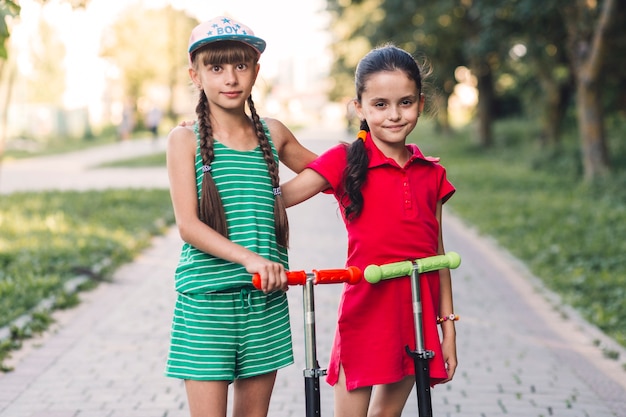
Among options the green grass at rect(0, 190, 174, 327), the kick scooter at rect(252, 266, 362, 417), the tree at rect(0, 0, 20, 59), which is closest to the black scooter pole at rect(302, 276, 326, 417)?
the kick scooter at rect(252, 266, 362, 417)

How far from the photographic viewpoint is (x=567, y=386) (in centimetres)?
580

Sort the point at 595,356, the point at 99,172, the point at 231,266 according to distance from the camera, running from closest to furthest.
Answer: the point at 231,266, the point at 595,356, the point at 99,172

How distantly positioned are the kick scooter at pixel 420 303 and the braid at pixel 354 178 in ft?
0.77

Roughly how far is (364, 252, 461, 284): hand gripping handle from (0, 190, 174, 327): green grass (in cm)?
493

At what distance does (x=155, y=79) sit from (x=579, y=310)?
157 ft

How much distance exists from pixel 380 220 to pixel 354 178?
6.6 inches

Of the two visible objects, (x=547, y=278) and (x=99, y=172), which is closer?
(x=547, y=278)

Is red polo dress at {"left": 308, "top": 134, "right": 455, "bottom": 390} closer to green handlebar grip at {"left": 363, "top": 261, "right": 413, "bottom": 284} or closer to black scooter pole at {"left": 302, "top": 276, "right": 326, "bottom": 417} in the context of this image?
green handlebar grip at {"left": 363, "top": 261, "right": 413, "bottom": 284}

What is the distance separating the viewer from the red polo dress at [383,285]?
10.2 feet

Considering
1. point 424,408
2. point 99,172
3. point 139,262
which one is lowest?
point 424,408

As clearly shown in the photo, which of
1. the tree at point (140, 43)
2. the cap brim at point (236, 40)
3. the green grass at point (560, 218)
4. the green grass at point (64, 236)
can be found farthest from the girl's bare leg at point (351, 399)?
the tree at point (140, 43)

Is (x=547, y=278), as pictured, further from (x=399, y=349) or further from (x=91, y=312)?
(x=399, y=349)

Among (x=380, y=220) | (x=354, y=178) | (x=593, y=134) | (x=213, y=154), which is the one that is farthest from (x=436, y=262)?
(x=593, y=134)

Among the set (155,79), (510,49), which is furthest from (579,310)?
(155,79)
